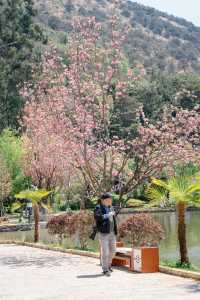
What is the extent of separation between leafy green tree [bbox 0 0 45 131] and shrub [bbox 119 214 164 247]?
2088 inches

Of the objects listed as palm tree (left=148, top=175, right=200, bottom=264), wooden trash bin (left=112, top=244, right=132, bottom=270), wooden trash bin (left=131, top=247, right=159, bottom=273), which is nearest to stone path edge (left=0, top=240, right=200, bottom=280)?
wooden trash bin (left=131, top=247, right=159, bottom=273)

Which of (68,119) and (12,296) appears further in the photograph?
(68,119)

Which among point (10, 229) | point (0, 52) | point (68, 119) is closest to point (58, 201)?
point (10, 229)

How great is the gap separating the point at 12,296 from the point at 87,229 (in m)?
9.86

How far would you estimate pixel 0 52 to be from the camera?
74.8 m

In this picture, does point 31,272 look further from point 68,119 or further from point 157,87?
point 157,87

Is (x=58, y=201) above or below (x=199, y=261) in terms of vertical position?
above

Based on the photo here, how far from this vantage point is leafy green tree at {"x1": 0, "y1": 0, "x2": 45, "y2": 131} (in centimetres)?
7100

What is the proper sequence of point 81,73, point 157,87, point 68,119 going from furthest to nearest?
point 157,87
point 68,119
point 81,73

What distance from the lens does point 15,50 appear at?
7338 centimetres

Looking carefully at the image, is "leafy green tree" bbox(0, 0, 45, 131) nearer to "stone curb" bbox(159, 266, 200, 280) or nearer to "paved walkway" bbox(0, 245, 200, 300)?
"paved walkway" bbox(0, 245, 200, 300)

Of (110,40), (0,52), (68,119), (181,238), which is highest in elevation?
(0,52)

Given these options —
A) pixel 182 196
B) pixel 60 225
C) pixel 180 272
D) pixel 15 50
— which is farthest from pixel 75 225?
pixel 15 50

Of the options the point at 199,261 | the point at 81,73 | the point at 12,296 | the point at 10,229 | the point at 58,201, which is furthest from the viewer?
the point at 58,201
